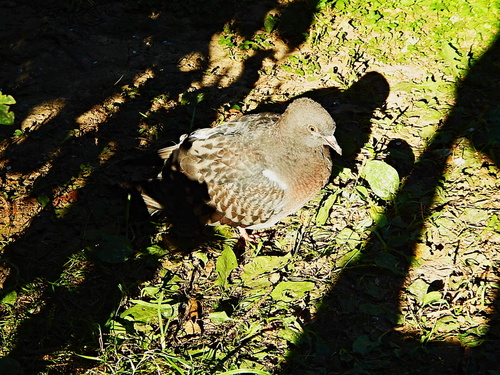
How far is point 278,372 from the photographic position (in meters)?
3.54

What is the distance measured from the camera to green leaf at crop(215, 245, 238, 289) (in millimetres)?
4035

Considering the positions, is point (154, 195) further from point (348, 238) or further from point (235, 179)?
point (348, 238)

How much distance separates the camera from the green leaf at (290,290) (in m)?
3.93

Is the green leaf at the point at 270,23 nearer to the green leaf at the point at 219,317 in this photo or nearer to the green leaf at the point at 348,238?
the green leaf at the point at 348,238

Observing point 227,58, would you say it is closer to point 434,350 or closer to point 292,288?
point 292,288

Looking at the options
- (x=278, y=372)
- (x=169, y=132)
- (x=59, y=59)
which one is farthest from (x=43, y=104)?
(x=278, y=372)

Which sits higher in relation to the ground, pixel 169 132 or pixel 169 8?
pixel 169 8

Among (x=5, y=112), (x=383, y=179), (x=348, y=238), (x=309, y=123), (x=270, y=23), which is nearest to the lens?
(x=5, y=112)

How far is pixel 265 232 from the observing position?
452 cm

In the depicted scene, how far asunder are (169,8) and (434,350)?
4939mm

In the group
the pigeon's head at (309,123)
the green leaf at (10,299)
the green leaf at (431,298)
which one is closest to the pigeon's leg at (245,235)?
the pigeon's head at (309,123)

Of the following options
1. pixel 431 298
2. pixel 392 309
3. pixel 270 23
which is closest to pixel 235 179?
pixel 392 309

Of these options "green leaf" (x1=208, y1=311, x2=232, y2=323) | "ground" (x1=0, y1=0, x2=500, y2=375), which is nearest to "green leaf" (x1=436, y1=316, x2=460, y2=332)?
"ground" (x1=0, y1=0, x2=500, y2=375)

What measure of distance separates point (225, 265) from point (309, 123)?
1.27 meters
